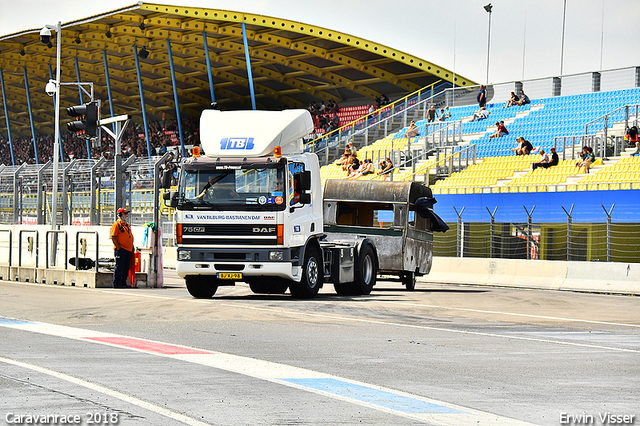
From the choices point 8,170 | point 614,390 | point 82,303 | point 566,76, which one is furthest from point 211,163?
point 566,76

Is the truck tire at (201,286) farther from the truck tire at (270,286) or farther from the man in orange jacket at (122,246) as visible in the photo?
the man in orange jacket at (122,246)

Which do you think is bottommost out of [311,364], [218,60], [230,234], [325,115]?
[311,364]

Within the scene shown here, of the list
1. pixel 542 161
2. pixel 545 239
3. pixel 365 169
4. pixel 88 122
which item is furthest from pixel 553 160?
pixel 88 122

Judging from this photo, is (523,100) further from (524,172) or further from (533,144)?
(524,172)

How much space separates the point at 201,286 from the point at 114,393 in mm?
11903

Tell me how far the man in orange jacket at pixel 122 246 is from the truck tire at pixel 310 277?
4.56 m

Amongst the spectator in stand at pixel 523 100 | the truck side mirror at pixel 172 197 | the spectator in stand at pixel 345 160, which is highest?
the spectator in stand at pixel 523 100

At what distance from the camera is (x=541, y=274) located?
25.8 m

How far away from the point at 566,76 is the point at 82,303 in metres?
30.0

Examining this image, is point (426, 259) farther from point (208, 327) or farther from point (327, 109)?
point (327, 109)

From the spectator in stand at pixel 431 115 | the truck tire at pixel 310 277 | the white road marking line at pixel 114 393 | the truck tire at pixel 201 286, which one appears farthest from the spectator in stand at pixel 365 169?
the white road marking line at pixel 114 393

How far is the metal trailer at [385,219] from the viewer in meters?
23.6

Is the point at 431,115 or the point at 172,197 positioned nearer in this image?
the point at 172,197

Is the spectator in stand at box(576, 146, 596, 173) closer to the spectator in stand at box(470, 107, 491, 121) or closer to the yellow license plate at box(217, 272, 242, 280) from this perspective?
the spectator in stand at box(470, 107, 491, 121)
